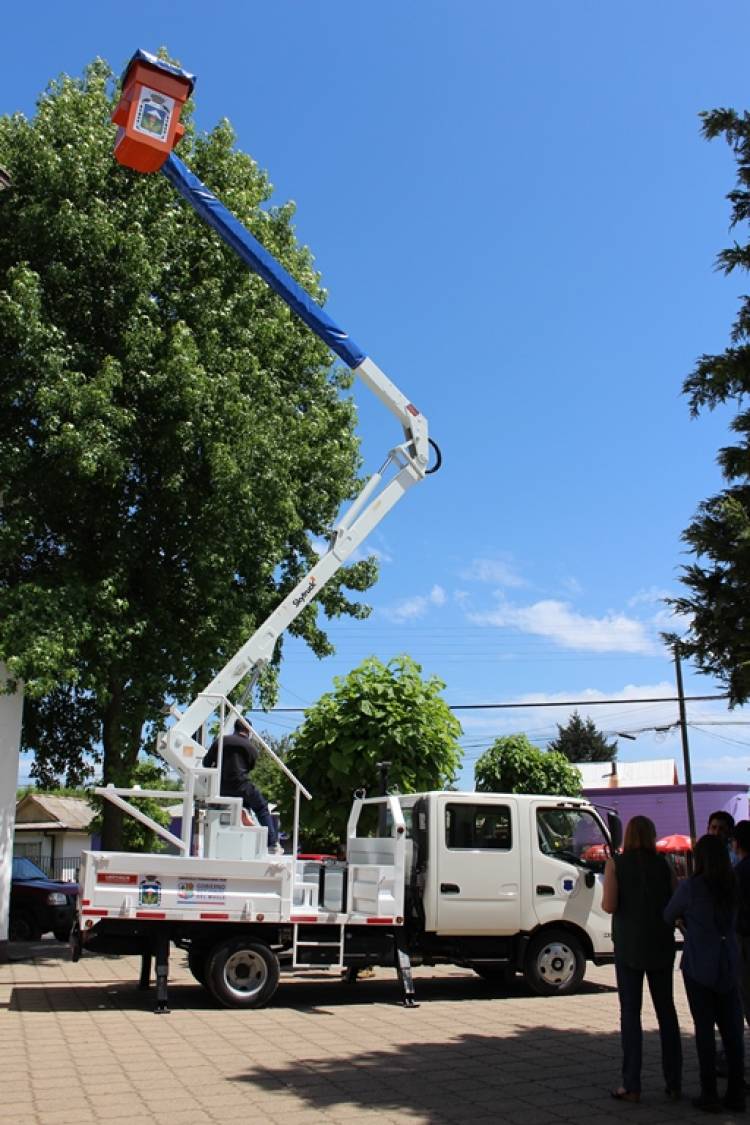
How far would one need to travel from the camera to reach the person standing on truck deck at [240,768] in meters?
11.3

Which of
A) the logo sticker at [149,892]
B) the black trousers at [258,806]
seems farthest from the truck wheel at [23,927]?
the logo sticker at [149,892]

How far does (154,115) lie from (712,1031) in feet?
32.0

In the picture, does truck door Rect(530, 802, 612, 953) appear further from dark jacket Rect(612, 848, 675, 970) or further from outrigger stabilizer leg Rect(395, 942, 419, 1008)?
dark jacket Rect(612, 848, 675, 970)

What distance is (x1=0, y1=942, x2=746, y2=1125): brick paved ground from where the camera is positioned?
255 inches

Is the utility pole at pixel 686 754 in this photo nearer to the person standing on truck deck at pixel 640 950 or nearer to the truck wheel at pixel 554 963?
the truck wheel at pixel 554 963

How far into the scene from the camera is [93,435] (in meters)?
13.4

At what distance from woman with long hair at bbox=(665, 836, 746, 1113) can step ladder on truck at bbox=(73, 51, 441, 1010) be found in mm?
4913

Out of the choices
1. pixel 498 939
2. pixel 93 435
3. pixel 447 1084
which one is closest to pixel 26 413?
pixel 93 435

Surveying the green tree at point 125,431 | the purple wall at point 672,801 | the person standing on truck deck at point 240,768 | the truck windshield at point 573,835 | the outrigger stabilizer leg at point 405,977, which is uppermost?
the green tree at point 125,431

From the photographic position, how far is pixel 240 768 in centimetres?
1139

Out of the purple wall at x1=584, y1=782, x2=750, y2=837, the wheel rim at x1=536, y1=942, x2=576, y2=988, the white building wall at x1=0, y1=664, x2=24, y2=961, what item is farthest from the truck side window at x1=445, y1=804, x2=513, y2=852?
the purple wall at x1=584, y1=782, x2=750, y2=837

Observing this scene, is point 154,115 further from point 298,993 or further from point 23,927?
point 23,927

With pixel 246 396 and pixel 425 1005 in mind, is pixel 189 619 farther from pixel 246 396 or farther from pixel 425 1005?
pixel 425 1005

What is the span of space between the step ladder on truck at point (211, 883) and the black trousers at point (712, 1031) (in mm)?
4898
